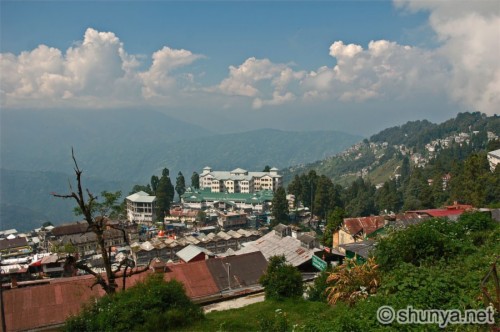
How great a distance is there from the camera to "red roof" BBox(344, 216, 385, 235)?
28391 millimetres

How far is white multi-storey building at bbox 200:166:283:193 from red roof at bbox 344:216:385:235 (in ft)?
238

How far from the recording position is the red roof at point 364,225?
93.1 ft

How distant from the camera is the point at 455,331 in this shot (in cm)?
709

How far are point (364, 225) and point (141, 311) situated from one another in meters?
20.7

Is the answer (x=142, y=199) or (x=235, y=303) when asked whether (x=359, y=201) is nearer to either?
(x=142, y=199)

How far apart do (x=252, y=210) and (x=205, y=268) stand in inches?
2446

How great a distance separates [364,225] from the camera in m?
28.8

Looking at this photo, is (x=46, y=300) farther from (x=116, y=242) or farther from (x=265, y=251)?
(x=116, y=242)

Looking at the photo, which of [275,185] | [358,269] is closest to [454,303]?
[358,269]

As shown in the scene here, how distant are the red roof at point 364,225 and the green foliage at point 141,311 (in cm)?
1834

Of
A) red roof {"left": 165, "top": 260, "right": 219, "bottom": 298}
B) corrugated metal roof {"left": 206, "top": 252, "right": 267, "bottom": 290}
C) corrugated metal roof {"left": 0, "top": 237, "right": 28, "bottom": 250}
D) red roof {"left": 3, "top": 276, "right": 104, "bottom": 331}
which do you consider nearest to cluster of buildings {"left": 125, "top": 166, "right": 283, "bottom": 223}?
corrugated metal roof {"left": 0, "top": 237, "right": 28, "bottom": 250}

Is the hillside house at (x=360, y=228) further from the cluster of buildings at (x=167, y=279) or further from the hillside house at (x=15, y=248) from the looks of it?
the hillside house at (x=15, y=248)

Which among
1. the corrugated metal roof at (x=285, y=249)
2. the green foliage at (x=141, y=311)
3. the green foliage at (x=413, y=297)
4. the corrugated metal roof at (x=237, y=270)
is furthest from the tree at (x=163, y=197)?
the green foliage at (x=413, y=297)

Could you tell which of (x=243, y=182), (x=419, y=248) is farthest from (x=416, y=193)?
(x=419, y=248)
